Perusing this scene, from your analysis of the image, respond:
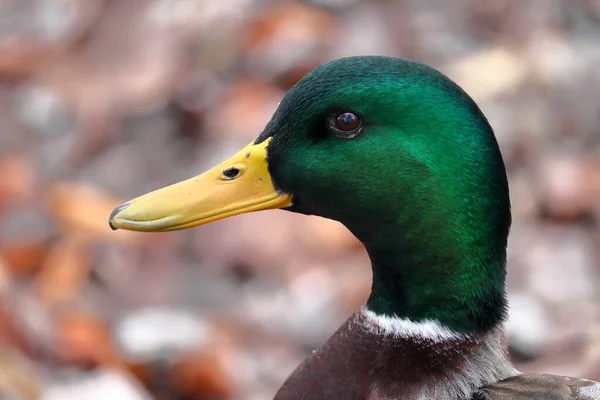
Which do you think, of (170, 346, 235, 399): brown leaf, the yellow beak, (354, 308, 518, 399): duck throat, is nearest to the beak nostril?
the yellow beak

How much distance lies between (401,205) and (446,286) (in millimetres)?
156

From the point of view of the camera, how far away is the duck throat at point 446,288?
1.71 meters

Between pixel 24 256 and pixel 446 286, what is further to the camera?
pixel 24 256

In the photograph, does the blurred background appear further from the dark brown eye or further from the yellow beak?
the dark brown eye

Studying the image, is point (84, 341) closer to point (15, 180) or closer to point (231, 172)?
point (15, 180)

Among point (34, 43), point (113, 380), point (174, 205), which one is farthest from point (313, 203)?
point (34, 43)

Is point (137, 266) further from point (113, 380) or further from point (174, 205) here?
point (174, 205)

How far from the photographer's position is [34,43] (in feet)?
14.6

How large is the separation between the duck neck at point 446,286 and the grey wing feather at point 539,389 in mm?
104

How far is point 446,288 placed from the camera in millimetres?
1718

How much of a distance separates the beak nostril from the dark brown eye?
20 centimetres

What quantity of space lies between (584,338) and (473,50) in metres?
1.47

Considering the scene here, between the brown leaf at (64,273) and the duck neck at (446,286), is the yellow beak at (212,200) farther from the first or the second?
the brown leaf at (64,273)

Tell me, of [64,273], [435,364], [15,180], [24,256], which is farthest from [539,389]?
[15,180]
